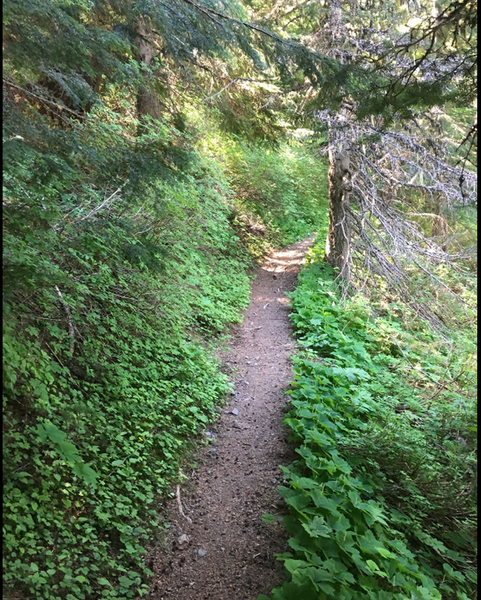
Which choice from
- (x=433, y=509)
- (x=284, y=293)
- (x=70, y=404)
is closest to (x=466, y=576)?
(x=433, y=509)

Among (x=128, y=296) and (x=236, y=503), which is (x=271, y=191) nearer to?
(x=128, y=296)

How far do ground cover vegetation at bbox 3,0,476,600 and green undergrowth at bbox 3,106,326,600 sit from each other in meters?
0.02

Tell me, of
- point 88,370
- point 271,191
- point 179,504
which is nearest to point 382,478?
point 179,504

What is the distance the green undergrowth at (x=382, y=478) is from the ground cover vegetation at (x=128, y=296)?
0.04m

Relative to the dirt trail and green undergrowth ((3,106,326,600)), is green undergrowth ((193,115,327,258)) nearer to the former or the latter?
green undergrowth ((3,106,326,600))

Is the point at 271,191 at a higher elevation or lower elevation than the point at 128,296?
higher

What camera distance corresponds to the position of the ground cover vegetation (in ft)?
10.8

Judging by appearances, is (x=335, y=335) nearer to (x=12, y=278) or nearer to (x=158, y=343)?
(x=158, y=343)

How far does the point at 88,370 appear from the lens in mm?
4664

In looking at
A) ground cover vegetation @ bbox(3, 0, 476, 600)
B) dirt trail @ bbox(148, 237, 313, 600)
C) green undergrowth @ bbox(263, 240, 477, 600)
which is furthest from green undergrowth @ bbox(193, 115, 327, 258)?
green undergrowth @ bbox(263, 240, 477, 600)

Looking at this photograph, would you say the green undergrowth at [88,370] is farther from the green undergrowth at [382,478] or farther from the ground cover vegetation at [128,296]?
the green undergrowth at [382,478]

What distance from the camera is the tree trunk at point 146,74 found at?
279 inches

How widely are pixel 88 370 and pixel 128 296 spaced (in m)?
1.74

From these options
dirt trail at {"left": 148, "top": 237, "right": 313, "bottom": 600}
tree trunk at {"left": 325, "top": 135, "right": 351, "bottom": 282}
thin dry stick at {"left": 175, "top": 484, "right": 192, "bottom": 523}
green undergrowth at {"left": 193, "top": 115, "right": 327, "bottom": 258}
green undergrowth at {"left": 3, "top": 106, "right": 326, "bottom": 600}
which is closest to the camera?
green undergrowth at {"left": 3, "top": 106, "right": 326, "bottom": 600}
